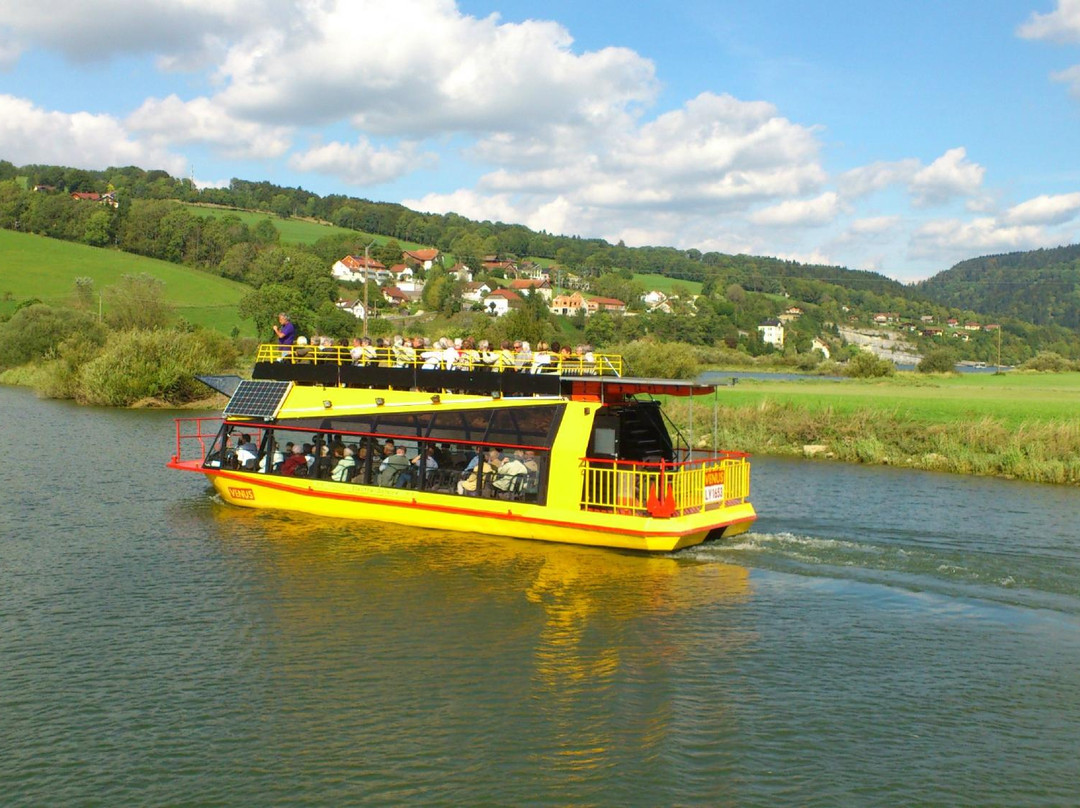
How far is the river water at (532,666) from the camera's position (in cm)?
946

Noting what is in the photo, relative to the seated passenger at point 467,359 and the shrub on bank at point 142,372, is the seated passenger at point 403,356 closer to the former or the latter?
the seated passenger at point 467,359

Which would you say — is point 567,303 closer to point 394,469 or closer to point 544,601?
point 394,469

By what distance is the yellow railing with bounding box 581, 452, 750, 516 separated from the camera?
17.4m

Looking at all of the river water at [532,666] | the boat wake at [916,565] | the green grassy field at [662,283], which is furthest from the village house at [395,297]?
the boat wake at [916,565]

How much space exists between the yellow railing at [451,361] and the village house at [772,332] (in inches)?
4446

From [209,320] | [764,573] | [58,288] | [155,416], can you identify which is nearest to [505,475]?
[764,573]

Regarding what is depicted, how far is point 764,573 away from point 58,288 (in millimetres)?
99460

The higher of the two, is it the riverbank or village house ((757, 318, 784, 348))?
village house ((757, 318, 784, 348))

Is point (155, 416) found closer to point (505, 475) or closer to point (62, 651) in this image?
point (505, 475)

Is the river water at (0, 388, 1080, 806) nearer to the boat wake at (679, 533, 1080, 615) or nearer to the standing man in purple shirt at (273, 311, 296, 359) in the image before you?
the boat wake at (679, 533, 1080, 615)

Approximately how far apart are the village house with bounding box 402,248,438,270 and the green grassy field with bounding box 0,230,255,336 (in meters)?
51.9

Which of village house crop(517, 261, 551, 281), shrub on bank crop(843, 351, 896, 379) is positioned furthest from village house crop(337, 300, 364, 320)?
shrub on bank crop(843, 351, 896, 379)

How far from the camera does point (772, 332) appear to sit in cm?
14050

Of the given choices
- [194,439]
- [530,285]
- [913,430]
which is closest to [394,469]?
[194,439]
